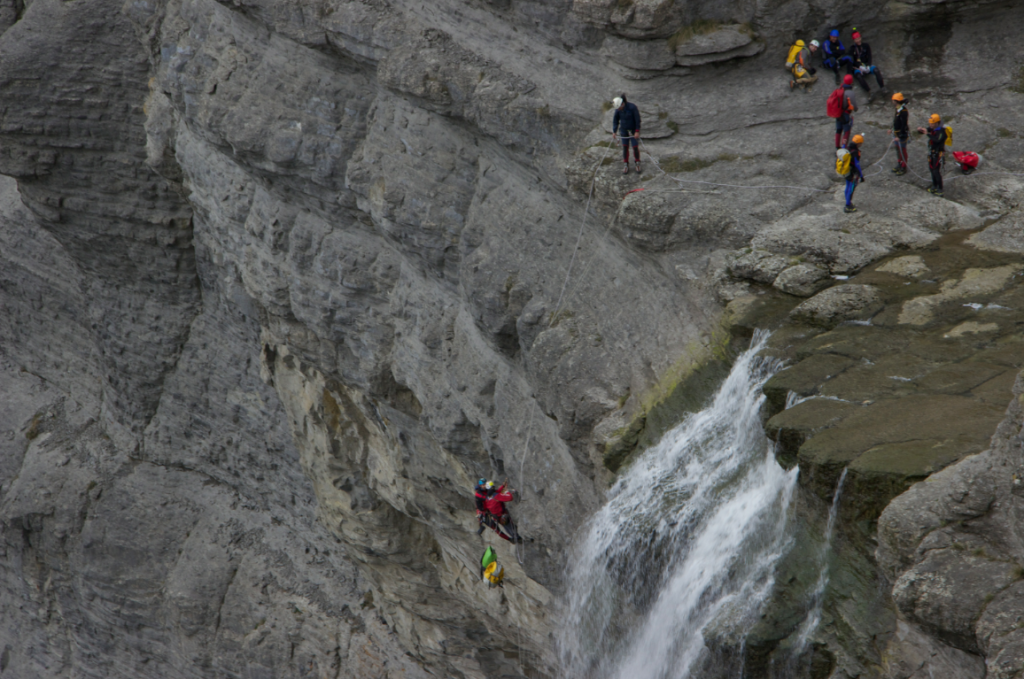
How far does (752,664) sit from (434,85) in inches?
563

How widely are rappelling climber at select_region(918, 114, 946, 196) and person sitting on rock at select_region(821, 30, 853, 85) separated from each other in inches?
140

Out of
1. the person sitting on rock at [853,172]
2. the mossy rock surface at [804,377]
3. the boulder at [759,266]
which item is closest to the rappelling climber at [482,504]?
the boulder at [759,266]

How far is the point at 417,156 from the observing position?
69.7 feet

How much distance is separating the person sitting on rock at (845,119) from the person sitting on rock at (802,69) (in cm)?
177

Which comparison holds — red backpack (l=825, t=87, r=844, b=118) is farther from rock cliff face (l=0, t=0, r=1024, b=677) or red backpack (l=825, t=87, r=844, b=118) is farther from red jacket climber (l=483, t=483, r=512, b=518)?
red jacket climber (l=483, t=483, r=512, b=518)

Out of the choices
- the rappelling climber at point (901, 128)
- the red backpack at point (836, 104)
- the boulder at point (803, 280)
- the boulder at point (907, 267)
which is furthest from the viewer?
the red backpack at point (836, 104)

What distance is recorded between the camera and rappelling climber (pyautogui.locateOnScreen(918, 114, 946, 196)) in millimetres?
15703

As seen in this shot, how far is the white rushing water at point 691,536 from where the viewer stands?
12992mm

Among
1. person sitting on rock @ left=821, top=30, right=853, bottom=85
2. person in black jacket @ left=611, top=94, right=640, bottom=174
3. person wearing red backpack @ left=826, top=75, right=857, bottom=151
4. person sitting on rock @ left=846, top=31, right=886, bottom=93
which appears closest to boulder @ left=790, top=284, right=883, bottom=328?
person wearing red backpack @ left=826, top=75, right=857, bottom=151

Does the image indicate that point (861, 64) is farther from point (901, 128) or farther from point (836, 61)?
point (901, 128)

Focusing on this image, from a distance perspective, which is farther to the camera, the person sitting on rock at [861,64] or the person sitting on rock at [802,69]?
the person sitting on rock at [802,69]

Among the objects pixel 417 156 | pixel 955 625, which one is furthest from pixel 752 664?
pixel 417 156

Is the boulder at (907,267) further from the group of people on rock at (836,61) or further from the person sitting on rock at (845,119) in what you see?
the group of people on rock at (836,61)

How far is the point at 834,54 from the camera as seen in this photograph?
19078 millimetres
